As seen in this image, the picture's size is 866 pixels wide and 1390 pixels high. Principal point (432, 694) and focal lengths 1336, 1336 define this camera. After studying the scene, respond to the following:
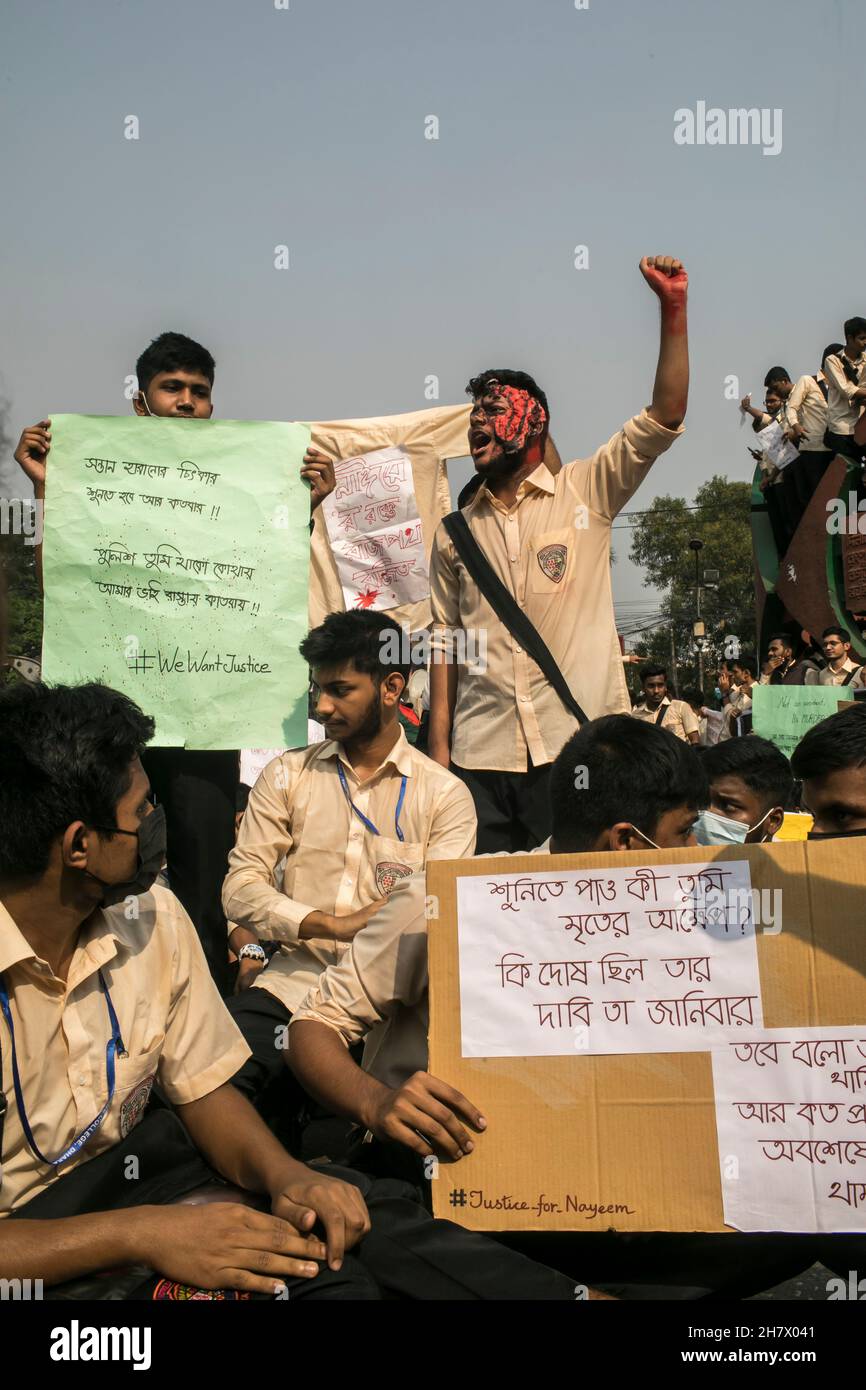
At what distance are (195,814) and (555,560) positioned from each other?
1477 mm

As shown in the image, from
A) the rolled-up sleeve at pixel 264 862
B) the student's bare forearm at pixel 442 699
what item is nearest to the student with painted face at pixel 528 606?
the student's bare forearm at pixel 442 699

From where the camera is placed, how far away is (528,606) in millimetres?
4520

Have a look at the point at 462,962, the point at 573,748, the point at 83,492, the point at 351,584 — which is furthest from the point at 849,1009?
the point at 351,584

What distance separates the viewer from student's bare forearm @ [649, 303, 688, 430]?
400 cm

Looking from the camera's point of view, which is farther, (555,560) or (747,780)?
(747,780)

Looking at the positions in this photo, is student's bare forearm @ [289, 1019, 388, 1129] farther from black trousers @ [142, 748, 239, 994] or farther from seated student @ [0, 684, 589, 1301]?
black trousers @ [142, 748, 239, 994]

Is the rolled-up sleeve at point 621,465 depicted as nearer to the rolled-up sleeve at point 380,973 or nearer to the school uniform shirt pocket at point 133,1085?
the rolled-up sleeve at point 380,973

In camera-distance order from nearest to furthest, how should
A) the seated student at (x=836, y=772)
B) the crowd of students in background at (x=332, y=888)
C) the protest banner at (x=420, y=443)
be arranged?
the crowd of students in background at (x=332, y=888) → the seated student at (x=836, y=772) → the protest banner at (x=420, y=443)

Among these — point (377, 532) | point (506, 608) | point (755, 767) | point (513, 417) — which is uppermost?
point (513, 417)

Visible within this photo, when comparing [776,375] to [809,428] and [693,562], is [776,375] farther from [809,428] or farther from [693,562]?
[693,562]

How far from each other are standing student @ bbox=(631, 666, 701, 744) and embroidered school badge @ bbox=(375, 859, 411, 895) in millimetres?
11044

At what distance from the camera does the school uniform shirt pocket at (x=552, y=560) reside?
4.48 meters

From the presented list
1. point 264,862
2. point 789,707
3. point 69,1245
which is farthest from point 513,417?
point 789,707

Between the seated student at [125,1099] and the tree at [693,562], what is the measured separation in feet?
164
